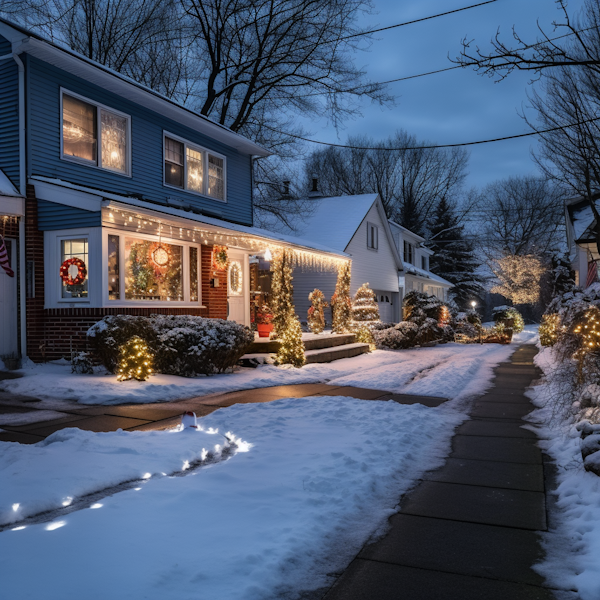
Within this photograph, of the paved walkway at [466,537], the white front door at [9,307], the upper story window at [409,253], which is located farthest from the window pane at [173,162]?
the upper story window at [409,253]

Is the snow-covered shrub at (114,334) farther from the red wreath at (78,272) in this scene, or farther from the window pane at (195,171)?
the window pane at (195,171)

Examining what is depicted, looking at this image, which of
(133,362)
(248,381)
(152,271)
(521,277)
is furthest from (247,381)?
(521,277)

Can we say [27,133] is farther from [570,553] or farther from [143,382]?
[570,553]

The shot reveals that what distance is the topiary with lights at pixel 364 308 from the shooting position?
2164cm

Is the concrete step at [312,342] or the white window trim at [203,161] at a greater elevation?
the white window trim at [203,161]

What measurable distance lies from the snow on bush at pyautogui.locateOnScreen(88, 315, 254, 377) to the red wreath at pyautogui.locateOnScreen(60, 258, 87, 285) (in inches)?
59.8

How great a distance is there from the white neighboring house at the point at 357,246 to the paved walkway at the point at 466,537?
18.8 metres

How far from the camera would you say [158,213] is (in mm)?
11805

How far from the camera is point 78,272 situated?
11.4m

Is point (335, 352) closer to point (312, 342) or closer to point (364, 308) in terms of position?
point (312, 342)

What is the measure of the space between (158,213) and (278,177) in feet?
44.4

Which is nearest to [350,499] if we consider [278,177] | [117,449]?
[117,449]

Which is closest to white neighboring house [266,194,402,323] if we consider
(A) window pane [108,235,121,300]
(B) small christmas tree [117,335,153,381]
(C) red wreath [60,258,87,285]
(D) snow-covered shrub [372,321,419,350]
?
(D) snow-covered shrub [372,321,419,350]

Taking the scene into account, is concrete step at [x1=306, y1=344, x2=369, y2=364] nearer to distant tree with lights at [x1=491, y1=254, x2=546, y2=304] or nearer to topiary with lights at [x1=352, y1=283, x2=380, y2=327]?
topiary with lights at [x1=352, y1=283, x2=380, y2=327]
